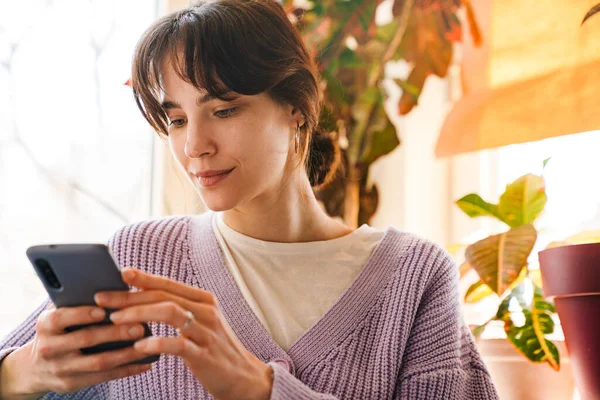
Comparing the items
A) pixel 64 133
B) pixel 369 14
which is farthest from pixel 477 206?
pixel 64 133

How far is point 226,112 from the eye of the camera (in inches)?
47.6

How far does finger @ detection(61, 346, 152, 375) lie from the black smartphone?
1.2 inches

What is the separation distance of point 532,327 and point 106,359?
1.00m

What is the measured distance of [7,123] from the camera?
1.51 meters

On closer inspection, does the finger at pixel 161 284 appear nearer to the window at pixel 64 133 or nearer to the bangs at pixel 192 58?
the bangs at pixel 192 58

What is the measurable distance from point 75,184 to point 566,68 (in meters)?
1.23

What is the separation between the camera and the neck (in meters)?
1.38

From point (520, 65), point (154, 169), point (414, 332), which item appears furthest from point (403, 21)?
point (414, 332)

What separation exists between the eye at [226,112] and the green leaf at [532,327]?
822 mm

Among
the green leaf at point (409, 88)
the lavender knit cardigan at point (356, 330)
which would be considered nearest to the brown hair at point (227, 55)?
the lavender knit cardigan at point (356, 330)

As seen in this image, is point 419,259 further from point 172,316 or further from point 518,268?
point 172,316

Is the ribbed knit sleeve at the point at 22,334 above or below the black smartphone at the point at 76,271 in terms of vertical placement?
below

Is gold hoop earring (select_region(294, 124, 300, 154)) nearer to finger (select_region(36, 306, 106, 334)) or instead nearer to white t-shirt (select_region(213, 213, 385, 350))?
white t-shirt (select_region(213, 213, 385, 350))

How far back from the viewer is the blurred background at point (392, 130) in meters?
1.56
